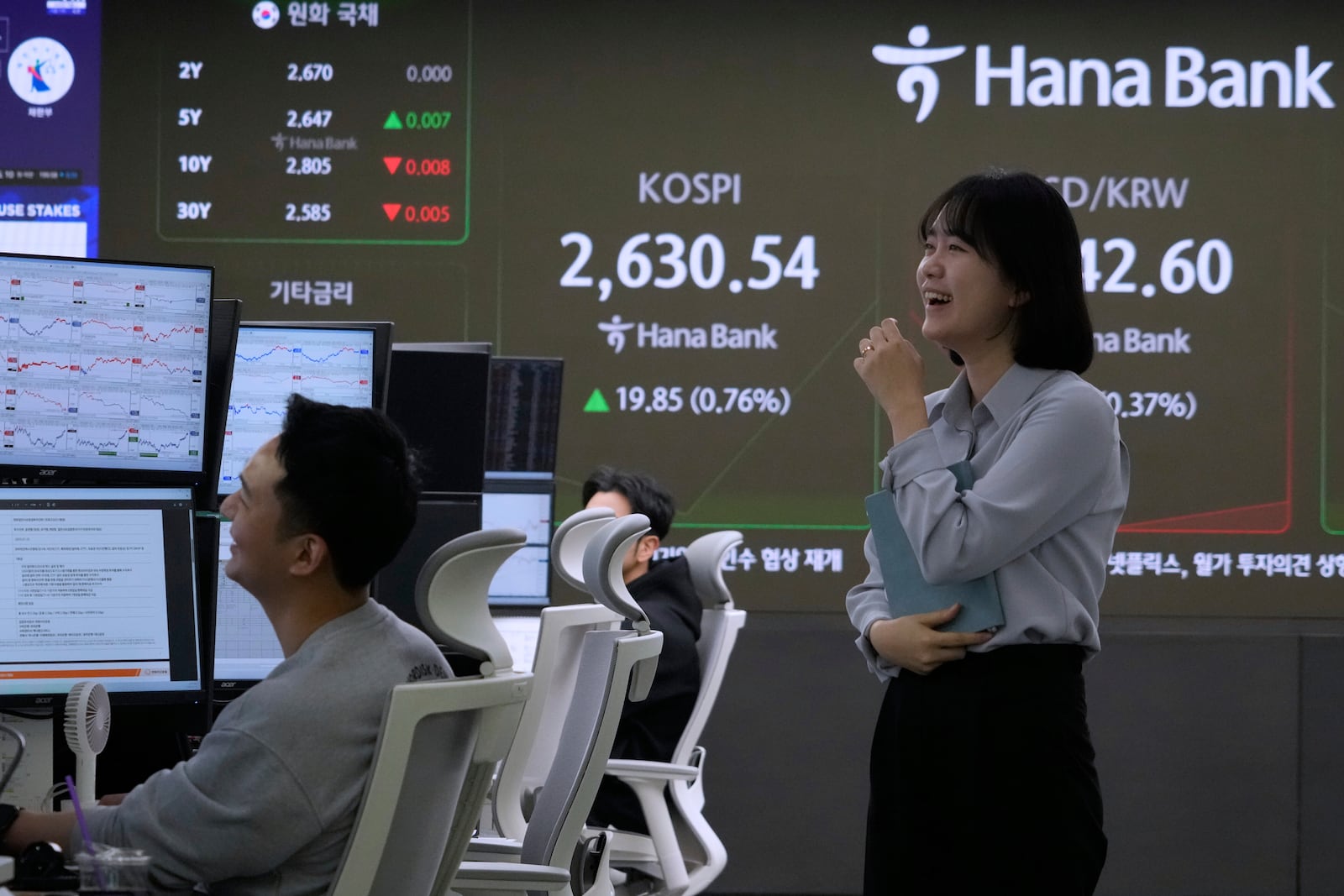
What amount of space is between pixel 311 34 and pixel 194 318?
105 inches

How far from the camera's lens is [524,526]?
3.89m

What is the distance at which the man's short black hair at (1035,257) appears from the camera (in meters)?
1.77

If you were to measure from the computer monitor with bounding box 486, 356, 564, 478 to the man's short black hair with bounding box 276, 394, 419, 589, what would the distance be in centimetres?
220

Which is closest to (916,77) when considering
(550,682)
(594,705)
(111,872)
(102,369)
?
(550,682)

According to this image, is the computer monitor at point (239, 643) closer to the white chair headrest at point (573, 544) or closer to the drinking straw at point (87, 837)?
the white chair headrest at point (573, 544)

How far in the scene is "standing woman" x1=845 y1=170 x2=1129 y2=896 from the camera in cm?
165

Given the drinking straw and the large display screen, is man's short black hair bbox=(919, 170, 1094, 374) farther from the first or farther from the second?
the large display screen

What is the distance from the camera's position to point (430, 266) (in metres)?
4.57

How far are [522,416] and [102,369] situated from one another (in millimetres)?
1768

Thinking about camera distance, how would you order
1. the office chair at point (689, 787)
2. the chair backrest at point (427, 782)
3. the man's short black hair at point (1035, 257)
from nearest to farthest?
the chair backrest at point (427, 782) < the man's short black hair at point (1035, 257) < the office chair at point (689, 787)

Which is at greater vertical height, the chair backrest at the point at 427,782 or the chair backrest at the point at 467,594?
the chair backrest at the point at 467,594

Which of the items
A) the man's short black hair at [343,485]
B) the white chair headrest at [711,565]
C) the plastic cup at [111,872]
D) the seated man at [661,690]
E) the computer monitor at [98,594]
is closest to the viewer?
the plastic cup at [111,872]

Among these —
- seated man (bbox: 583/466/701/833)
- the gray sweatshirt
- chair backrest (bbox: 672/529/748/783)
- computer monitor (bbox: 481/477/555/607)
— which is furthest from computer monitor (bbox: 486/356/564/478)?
the gray sweatshirt

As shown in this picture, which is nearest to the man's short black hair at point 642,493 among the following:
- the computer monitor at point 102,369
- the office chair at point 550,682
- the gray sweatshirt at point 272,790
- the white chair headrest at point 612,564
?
the office chair at point 550,682
